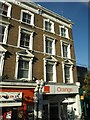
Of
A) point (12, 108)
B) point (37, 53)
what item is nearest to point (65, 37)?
point (37, 53)

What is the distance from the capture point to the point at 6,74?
12.5 metres

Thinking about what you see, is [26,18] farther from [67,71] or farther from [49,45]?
[67,71]

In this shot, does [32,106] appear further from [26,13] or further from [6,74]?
[26,13]

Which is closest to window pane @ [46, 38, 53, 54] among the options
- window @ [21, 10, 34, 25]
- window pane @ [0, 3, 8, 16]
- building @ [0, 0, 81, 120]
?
building @ [0, 0, 81, 120]

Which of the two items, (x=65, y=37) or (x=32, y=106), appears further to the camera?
(x=65, y=37)

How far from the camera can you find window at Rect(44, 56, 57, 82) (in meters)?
15.4

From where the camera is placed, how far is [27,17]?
1614 centimetres

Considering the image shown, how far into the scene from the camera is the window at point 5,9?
46.6 feet

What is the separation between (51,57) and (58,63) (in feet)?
3.75

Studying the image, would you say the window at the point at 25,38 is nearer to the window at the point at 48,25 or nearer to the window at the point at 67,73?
the window at the point at 48,25

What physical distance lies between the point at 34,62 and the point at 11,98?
14.1 feet

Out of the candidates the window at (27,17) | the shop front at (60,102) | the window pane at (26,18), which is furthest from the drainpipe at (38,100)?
the window pane at (26,18)

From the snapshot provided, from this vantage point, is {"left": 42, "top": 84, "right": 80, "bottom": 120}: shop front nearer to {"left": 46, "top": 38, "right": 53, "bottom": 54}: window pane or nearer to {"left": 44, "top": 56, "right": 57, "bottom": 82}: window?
{"left": 44, "top": 56, "right": 57, "bottom": 82}: window

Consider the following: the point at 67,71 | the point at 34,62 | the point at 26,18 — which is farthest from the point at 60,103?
the point at 26,18
